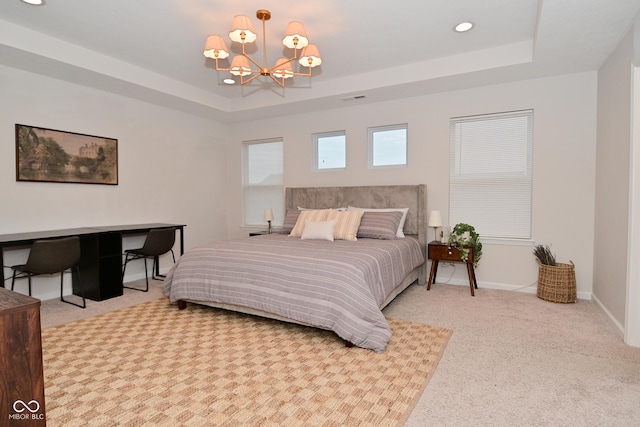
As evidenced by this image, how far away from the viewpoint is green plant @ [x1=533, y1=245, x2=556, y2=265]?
372 centimetres

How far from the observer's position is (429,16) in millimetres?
2955

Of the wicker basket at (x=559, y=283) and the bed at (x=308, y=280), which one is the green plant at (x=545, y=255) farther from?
the bed at (x=308, y=280)

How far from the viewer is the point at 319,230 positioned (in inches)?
157

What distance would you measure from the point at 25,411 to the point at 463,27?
12.4ft

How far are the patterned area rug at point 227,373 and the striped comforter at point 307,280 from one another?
198 mm

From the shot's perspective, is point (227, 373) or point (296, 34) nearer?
point (227, 373)

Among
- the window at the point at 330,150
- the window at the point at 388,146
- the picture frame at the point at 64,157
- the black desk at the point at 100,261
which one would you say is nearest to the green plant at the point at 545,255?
the window at the point at 388,146

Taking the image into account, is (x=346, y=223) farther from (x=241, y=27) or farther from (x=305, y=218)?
(x=241, y=27)

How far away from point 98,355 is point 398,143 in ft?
13.2

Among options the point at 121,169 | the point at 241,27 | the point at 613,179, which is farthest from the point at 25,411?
the point at 613,179

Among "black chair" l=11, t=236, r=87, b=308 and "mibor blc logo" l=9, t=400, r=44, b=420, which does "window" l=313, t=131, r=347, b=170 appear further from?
"mibor blc logo" l=9, t=400, r=44, b=420

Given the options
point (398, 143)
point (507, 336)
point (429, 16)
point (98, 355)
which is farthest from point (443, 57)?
point (98, 355)

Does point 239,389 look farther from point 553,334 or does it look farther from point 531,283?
point 531,283

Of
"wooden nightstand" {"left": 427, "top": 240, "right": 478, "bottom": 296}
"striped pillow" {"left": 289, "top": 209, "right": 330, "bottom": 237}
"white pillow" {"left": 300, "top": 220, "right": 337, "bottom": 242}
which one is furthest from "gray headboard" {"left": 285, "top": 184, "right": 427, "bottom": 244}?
"white pillow" {"left": 300, "top": 220, "right": 337, "bottom": 242}
